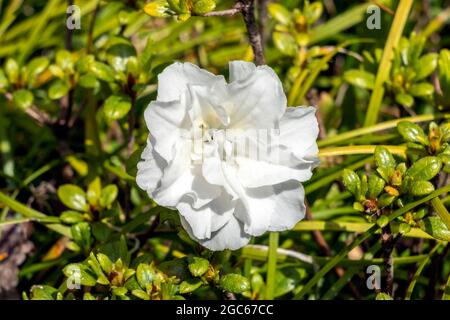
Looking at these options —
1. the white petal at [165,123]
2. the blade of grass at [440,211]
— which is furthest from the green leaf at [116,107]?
the blade of grass at [440,211]

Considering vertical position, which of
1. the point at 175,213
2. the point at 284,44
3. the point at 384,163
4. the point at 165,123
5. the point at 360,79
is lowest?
the point at 175,213

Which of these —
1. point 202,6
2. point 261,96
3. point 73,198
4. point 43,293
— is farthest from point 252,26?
point 43,293

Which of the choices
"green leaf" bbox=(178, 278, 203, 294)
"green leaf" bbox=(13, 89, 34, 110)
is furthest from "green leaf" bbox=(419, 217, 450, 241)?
"green leaf" bbox=(13, 89, 34, 110)

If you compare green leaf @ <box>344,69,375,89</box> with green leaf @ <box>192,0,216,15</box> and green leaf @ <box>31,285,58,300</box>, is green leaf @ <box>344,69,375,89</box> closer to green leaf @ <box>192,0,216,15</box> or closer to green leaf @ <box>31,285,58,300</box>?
green leaf @ <box>192,0,216,15</box>

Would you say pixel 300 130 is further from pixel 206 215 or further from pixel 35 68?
pixel 35 68

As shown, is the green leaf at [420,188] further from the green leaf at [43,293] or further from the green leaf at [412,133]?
the green leaf at [43,293]

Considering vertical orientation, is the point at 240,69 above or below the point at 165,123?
above
